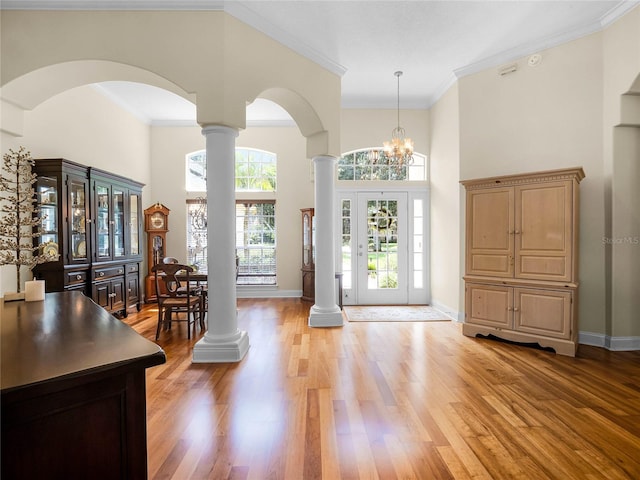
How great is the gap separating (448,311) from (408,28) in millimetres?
4312

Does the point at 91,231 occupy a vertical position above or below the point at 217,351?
above

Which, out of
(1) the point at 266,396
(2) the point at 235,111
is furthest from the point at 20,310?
(2) the point at 235,111

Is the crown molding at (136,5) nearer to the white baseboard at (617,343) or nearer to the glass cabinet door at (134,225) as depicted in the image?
the glass cabinet door at (134,225)

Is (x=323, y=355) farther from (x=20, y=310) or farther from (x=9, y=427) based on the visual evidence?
(x=9, y=427)

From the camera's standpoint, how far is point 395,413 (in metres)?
2.69

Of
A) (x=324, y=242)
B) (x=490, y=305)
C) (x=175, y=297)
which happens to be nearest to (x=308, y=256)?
(x=324, y=242)

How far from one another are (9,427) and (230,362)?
2862 mm

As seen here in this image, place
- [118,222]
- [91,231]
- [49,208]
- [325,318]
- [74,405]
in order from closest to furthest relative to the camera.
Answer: [74,405] < [49,208] < [91,231] < [325,318] < [118,222]

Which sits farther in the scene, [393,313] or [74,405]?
[393,313]

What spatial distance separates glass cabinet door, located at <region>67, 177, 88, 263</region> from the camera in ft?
15.2

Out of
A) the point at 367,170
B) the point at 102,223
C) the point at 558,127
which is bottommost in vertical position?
the point at 102,223

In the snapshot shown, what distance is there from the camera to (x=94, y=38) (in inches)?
142

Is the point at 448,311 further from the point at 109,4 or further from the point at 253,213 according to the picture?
the point at 109,4

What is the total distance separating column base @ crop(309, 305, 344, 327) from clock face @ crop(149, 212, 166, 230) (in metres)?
3.94
